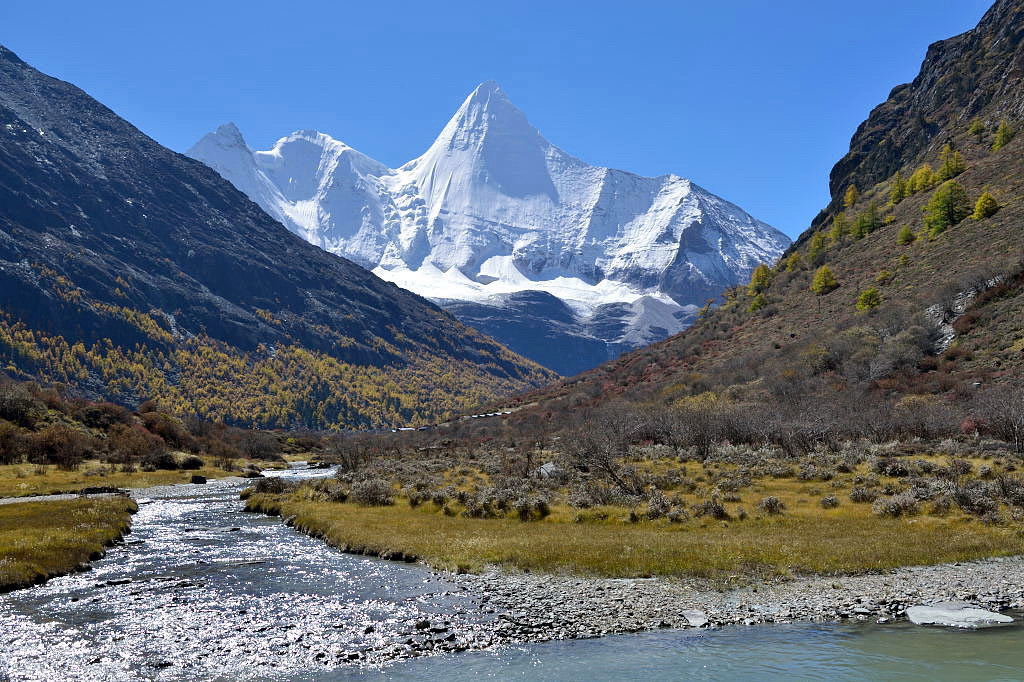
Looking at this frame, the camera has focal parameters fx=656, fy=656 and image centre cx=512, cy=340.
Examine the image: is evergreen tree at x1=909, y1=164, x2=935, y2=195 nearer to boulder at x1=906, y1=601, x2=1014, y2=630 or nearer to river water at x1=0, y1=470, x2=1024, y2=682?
boulder at x1=906, y1=601, x2=1014, y2=630

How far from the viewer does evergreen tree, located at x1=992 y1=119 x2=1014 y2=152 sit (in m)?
115

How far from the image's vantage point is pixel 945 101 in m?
157

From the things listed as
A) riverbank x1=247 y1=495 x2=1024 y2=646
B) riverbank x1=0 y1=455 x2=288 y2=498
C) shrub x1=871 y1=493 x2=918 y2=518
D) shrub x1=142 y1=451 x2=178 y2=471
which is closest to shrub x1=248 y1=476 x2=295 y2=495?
riverbank x1=0 y1=455 x2=288 y2=498

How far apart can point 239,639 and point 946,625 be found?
71.3 feet

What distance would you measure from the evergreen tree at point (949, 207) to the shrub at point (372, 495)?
9598 centimetres

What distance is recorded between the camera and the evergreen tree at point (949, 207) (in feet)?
334

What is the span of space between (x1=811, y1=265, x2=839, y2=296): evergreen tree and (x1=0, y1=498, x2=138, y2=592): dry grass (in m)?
108

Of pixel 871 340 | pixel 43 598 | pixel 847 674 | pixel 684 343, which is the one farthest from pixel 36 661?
pixel 684 343

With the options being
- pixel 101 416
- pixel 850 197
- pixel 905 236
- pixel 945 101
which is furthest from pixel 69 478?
pixel 945 101

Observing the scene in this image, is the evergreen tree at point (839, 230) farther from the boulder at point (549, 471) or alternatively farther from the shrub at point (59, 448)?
the shrub at point (59, 448)

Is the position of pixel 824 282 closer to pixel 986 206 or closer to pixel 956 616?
pixel 986 206

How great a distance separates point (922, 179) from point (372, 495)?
4860 inches

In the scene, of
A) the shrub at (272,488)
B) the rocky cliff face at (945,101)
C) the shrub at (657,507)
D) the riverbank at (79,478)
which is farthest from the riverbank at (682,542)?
the rocky cliff face at (945,101)

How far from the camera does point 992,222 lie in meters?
92.9
